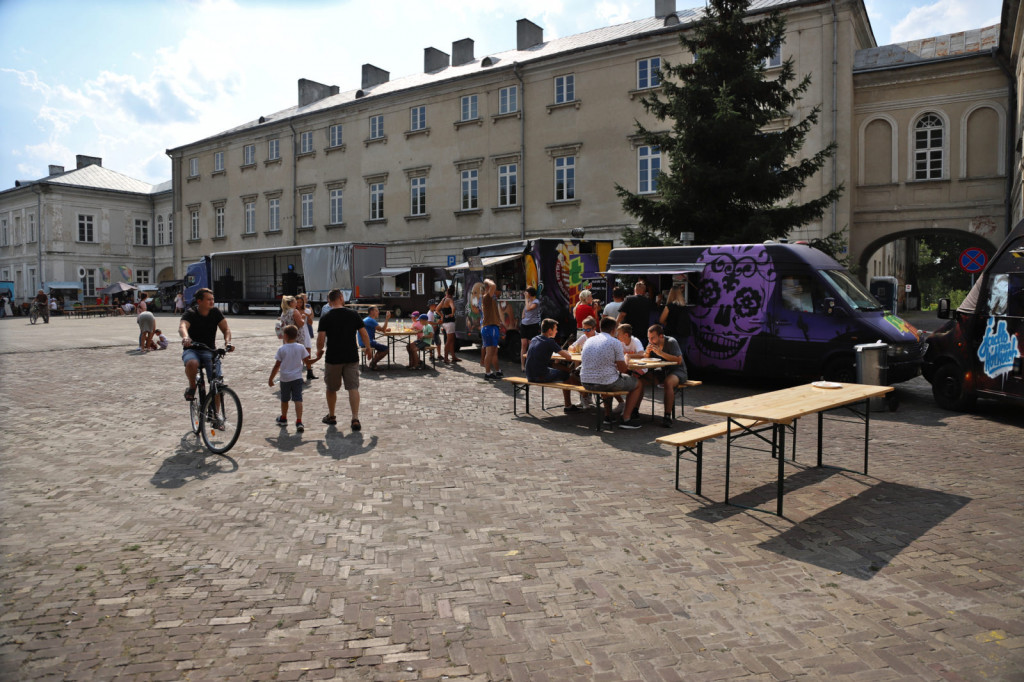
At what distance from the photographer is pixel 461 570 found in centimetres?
503

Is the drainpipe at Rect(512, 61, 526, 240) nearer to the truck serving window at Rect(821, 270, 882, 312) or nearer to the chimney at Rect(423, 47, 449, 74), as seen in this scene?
the chimney at Rect(423, 47, 449, 74)

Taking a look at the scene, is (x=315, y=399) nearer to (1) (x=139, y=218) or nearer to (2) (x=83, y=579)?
(2) (x=83, y=579)

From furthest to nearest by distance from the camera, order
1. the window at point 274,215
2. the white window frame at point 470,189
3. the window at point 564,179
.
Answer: the window at point 274,215 < the white window frame at point 470,189 < the window at point 564,179

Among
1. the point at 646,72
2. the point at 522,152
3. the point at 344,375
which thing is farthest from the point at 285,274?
the point at 344,375

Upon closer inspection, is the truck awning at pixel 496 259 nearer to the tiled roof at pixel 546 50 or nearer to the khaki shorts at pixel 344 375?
the khaki shorts at pixel 344 375

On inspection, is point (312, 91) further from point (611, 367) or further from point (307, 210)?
point (611, 367)

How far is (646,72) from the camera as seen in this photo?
1271 inches

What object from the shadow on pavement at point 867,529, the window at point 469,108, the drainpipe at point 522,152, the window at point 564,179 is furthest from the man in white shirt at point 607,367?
the window at point 469,108

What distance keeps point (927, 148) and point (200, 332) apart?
27803 millimetres

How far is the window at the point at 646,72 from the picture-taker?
3197 cm

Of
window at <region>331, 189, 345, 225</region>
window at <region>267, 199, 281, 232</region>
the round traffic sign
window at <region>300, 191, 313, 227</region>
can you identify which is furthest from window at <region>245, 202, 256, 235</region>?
the round traffic sign

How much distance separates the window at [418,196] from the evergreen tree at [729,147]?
71.2 ft

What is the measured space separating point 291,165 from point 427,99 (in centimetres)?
1153

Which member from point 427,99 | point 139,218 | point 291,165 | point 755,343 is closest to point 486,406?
point 755,343
